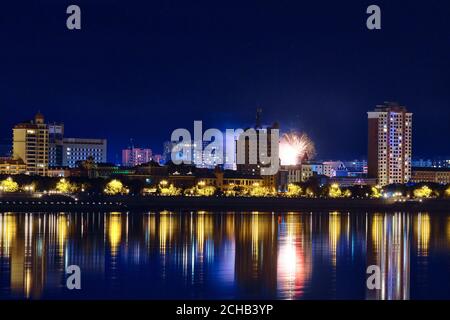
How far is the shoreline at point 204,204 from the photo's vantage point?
6562 centimetres

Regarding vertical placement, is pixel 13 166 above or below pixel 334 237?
above

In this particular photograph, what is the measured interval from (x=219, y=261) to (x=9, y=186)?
169ft

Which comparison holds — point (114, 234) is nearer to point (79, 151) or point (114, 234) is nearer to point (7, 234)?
point (7, 234)

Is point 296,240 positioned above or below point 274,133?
below

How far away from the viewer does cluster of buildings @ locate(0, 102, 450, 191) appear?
9881 cm

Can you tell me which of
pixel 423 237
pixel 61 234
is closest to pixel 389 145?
pixel 423 237

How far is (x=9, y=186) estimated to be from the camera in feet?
251

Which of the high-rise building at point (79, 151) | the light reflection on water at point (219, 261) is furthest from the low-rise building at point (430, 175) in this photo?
the light reflection on water at point (219, 261)

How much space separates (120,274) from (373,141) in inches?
3834

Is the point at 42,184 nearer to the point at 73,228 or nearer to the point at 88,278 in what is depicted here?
the point at 73,228

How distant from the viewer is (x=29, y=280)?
22812 millimetres
